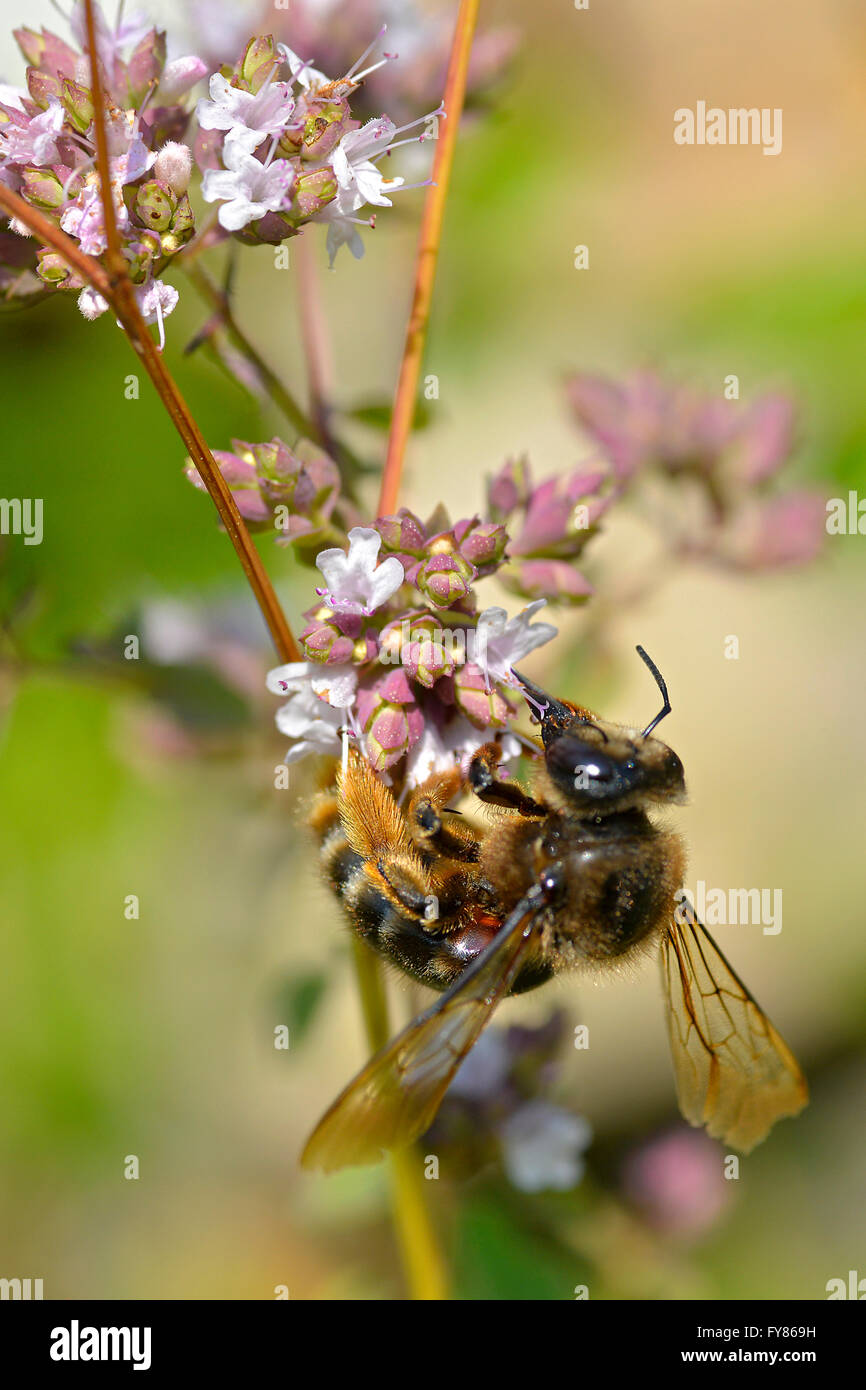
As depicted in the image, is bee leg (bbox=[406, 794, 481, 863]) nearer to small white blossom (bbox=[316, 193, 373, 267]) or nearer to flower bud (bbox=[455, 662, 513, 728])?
flower bud (bbox=[455, 662, 513, 728])

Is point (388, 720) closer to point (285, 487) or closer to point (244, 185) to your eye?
point (285, 487)

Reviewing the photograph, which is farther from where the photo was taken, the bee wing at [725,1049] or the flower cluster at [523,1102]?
the flower cluster at [523,1102]

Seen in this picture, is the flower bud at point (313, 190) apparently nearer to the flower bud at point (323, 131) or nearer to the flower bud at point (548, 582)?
the flower bud at point (323, 131)

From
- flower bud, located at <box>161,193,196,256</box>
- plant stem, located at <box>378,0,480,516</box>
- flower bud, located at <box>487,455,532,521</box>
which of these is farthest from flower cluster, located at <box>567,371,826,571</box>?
flower bud, located at <box>161,193,196,256</box>

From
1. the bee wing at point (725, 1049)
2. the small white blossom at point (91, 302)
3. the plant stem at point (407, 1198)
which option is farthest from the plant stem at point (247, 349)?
the bee wing at point (725, 1049)

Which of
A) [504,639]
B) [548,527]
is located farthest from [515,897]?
[548,527]
